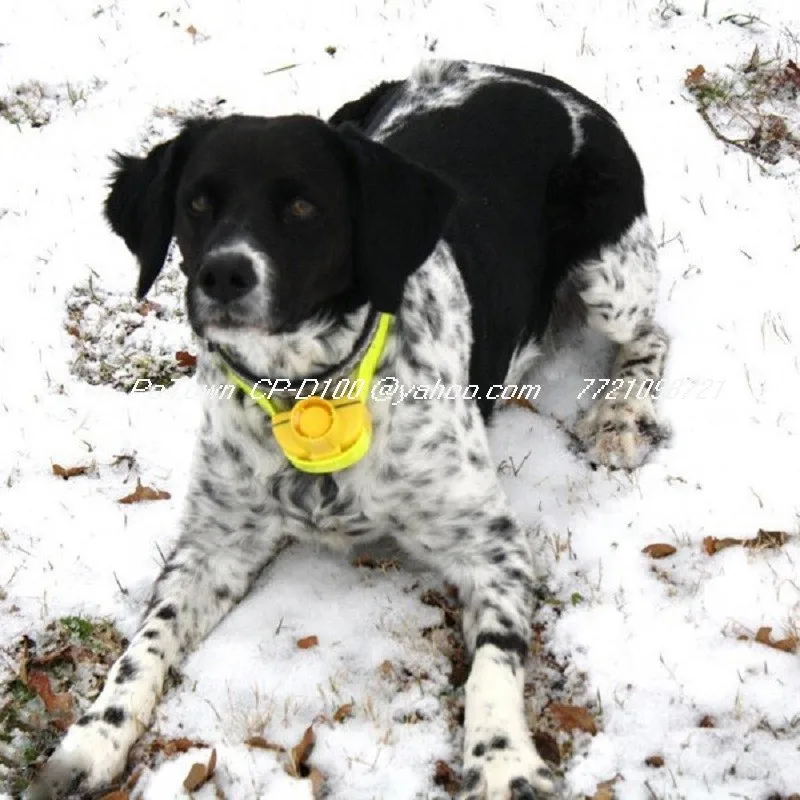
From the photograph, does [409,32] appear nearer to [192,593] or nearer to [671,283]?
[671,283]

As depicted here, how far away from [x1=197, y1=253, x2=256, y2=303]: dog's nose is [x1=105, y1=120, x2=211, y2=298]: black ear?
439 millimetres

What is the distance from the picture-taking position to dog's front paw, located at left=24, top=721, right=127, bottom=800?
297 centimetres

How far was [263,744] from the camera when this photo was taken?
3.06 m

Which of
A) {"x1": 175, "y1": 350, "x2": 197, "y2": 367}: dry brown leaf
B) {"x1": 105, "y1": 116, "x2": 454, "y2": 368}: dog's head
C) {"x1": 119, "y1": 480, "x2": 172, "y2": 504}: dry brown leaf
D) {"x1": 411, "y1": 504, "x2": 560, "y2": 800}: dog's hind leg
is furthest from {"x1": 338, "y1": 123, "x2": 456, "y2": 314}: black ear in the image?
{"x1": 175, "y1": 350, "x2": 197, "y2": 367}: dry brown leaf

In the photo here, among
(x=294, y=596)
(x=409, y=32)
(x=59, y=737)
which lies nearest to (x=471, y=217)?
(x=294, y=596)

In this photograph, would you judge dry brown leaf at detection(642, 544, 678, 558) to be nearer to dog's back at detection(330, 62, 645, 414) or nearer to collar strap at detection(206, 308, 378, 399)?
dog's back at detection(330, 62, 645, 414)

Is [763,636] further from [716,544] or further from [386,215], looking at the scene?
[386,215]

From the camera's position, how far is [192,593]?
3.48m

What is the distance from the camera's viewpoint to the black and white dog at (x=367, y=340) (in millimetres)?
3010

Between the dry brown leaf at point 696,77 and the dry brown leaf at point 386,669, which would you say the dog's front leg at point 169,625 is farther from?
the dry brown leaf at point 696,77

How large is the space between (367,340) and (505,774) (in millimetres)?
1167

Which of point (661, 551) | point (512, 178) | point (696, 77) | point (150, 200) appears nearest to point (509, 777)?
point (661, 551)

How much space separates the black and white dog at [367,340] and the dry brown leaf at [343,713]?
0.31 meters

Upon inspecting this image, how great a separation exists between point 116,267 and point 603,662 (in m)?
2.85
